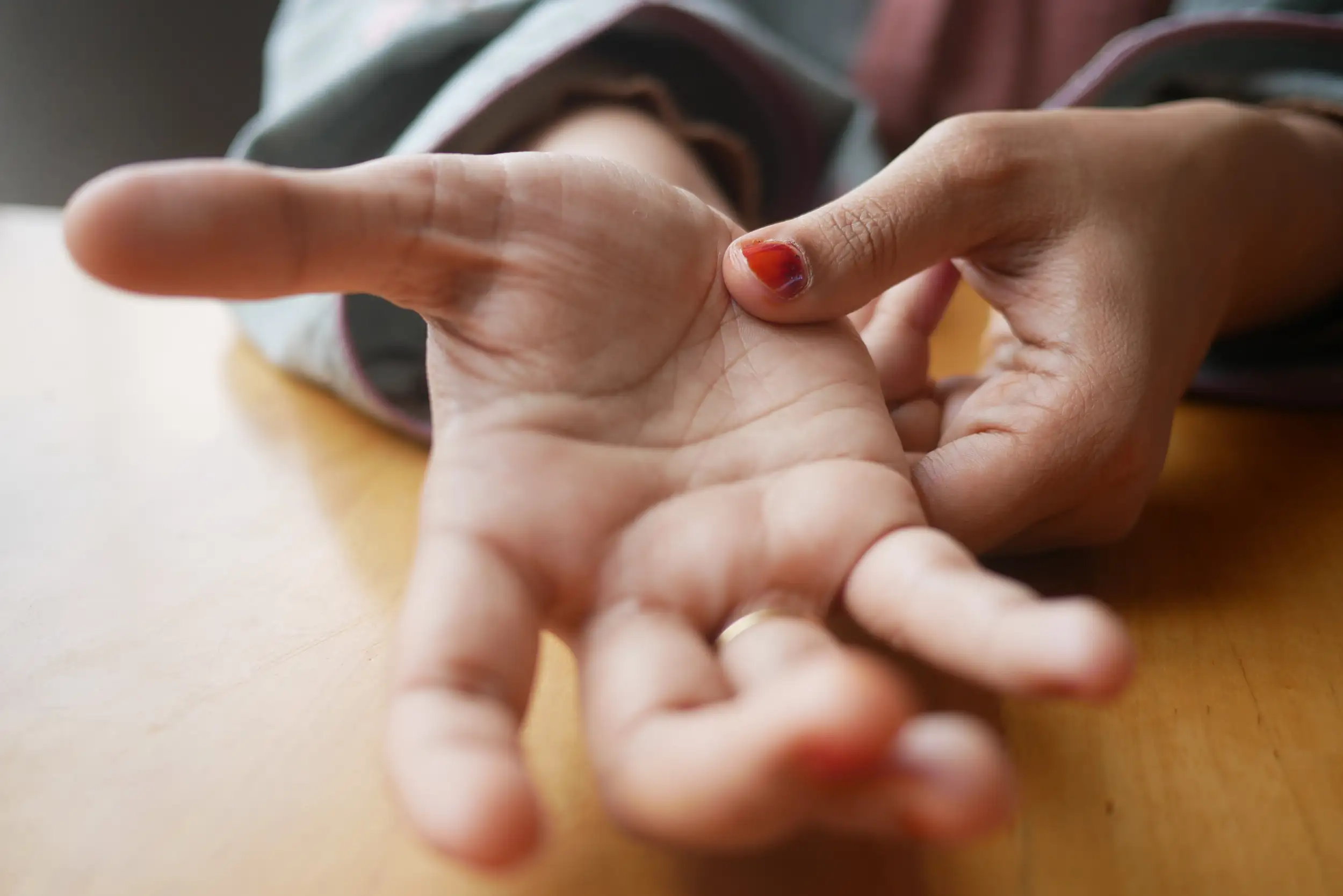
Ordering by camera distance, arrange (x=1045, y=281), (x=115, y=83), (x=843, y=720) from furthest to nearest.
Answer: (x=115, y=83) → (x=1045, y=281) → (x=843, y=720)

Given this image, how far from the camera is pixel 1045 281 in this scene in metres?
0.45

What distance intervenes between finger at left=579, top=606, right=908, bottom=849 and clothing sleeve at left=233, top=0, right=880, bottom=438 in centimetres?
33

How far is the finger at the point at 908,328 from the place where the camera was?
49cm

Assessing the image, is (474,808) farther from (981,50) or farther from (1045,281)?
(981,50)

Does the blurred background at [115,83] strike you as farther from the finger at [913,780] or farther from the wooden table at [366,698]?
the finger at [913,780]

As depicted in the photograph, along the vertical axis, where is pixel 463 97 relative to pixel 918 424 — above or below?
above

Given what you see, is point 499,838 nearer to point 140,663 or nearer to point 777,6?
point 140,663

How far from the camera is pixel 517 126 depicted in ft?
2.10

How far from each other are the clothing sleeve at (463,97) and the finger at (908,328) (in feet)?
0.83

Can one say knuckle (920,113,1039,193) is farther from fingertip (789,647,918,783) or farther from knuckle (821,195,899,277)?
fingertip (789,647,918,783)

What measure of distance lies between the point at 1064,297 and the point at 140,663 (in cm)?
42

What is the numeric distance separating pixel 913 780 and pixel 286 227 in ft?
0.73

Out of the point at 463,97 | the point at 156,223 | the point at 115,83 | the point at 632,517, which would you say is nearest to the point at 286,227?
the point at 156,223

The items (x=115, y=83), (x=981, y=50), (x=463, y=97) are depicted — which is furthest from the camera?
(x=115, y=83)
